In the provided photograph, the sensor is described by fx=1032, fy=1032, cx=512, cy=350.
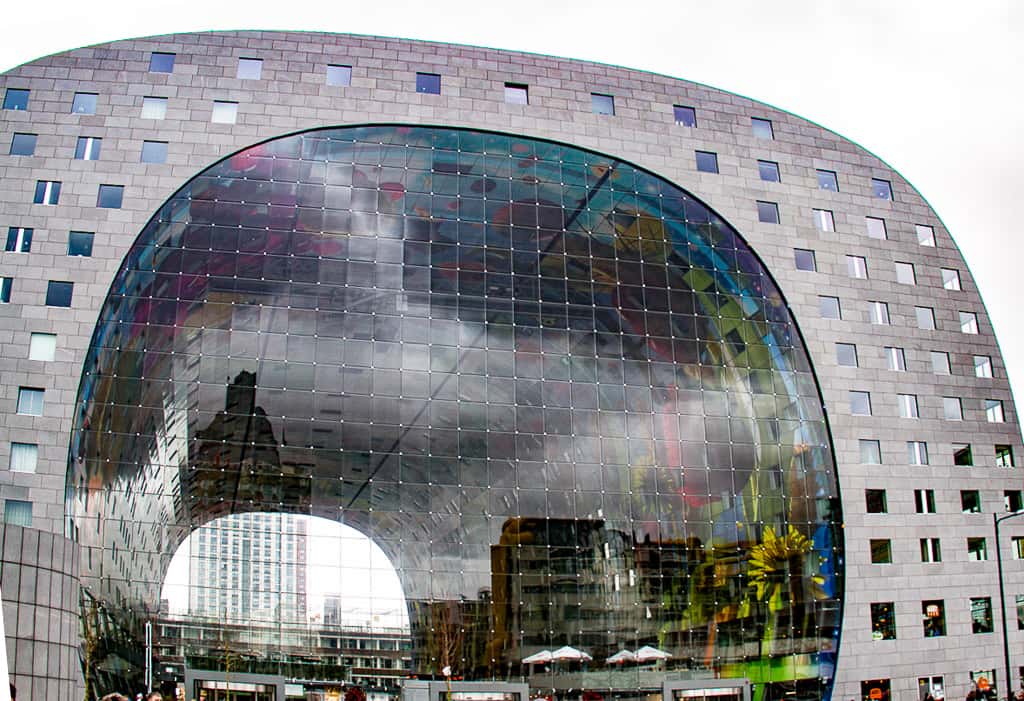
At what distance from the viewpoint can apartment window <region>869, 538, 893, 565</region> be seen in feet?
107

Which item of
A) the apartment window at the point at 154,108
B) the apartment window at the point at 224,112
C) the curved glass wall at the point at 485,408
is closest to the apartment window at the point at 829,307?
the curved glass wall at the point at 485,408

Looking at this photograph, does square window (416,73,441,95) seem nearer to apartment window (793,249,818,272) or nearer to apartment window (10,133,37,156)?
apartment window (10,133,37,156)

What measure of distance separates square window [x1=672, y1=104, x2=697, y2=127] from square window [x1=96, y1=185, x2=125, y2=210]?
1802 centimetres

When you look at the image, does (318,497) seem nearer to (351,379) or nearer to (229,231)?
(351,379)

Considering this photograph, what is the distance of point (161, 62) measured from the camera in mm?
32094

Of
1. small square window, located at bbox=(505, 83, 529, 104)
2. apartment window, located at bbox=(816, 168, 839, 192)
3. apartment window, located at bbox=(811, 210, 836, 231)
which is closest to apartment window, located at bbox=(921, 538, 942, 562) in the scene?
apartment window, located at bbox=(811, 210, 836, 231)

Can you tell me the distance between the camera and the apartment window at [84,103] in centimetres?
3119

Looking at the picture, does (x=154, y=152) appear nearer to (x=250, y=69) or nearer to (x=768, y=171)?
(x=250, y=69)

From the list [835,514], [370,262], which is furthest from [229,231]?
[835,514]

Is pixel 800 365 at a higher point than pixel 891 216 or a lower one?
lower

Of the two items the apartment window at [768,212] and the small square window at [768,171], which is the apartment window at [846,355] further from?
the small square window at [768,171]

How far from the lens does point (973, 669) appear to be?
108 ft

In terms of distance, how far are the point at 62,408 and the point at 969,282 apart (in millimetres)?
30446

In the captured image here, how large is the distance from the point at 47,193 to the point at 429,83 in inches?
477
